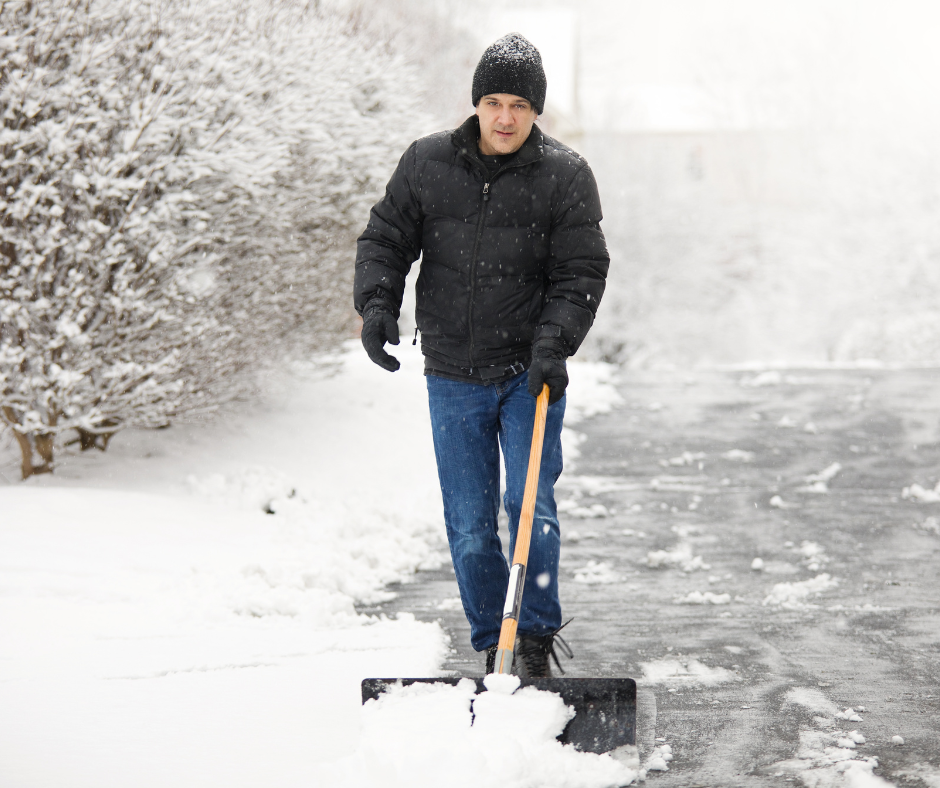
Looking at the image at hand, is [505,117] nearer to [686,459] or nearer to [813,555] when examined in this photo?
[813,555]

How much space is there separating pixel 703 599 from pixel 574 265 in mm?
2130

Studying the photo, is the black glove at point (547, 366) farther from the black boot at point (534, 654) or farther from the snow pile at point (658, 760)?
the snow pile at point (658, 760)

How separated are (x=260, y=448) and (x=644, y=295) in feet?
80.5

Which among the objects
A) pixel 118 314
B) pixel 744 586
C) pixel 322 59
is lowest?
pixel 744 586

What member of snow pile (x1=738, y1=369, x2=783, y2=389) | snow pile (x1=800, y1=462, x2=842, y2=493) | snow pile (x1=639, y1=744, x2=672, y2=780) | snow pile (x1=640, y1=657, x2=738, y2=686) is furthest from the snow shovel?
snow pile (x1=738, y1=369, x2=783, y2=389)

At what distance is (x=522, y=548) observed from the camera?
3203mm

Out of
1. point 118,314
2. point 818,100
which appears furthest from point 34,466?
point 818,100

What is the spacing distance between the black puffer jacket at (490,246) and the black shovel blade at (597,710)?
3.66 ft

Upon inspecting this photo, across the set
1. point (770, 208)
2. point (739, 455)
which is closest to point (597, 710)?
point (739, 455)

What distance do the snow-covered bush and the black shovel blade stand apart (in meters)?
3.91

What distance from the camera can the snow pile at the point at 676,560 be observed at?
5.41m

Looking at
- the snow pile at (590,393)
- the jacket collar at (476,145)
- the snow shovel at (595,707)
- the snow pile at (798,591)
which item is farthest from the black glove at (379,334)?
the snow pile at (590,393)

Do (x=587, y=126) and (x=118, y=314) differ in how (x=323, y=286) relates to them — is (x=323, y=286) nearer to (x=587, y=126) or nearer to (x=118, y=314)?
(x=118, y=314)

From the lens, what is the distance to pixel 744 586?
5.02 metres
